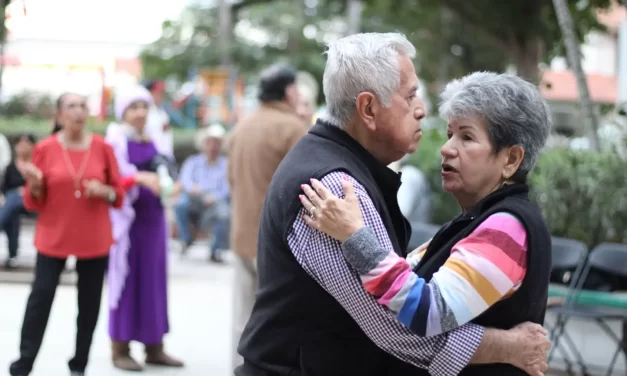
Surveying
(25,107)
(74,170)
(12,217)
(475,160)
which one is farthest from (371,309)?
(25,107)

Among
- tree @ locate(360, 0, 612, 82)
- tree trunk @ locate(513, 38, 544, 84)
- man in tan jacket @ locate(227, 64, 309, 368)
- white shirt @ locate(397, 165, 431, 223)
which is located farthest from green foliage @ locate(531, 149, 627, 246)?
tree trunk @ locate(513, 38, 544, 84)

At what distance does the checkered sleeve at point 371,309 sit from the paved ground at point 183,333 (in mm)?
4628

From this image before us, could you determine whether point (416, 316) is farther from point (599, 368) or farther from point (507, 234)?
point (599, 368)

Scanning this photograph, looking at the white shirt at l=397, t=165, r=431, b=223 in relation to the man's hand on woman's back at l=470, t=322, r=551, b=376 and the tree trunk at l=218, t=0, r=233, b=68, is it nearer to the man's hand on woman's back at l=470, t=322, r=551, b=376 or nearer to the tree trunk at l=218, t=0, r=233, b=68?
the man's hand on woman's back at l=470, t=322, r=551, b=376

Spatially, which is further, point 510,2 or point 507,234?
point 510,2

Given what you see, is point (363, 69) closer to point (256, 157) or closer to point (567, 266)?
point (256, 157)

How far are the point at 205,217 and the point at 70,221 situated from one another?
8.86 m

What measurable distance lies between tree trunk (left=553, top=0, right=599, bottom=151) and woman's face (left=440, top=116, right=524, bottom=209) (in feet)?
20.2

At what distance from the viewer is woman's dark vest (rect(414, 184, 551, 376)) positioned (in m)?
2.60

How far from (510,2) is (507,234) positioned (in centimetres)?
1176

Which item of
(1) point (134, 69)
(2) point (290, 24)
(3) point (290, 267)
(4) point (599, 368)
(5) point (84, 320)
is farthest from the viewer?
(1) point (134, 69)

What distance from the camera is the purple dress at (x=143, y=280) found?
6.95 metres

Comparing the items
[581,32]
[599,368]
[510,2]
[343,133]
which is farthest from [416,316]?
[510,2]

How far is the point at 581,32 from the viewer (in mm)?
12023
